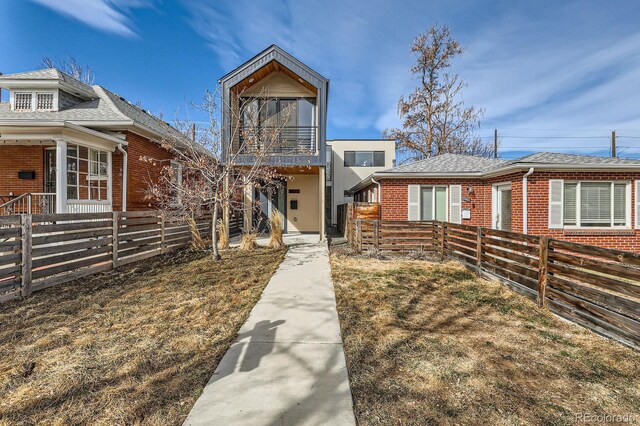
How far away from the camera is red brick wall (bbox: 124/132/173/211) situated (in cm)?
1099

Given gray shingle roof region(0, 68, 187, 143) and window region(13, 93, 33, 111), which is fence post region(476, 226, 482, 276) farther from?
window region(13, 93, 33, 111)

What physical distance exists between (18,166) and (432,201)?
15.0 m

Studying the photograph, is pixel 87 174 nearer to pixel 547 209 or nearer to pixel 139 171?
pixel 139 171

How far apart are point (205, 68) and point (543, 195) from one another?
1438cm

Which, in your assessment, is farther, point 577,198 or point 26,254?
point 577,198

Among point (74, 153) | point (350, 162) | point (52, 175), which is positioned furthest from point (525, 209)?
point (350, 162)

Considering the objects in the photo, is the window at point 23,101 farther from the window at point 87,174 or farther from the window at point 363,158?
the window at point 363,158

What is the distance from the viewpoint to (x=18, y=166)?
1027 centimetres

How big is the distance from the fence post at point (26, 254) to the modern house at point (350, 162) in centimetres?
2026

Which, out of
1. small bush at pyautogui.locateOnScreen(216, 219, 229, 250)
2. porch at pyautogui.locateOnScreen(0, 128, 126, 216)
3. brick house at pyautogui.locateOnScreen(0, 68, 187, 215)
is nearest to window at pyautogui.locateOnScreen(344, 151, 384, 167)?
brick house at pyautogui.locateOnScreen(0, 68, 187, 215)

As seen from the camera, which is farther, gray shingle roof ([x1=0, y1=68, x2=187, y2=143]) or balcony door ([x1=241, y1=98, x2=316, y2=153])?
balcony door ([x1=241, y1=98, x2=316, y2=153])

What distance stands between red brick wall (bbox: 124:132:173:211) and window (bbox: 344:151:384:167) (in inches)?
623

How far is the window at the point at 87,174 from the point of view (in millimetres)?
10250

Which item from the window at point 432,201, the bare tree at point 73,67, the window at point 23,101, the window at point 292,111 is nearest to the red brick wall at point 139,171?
the window at point 23,101
